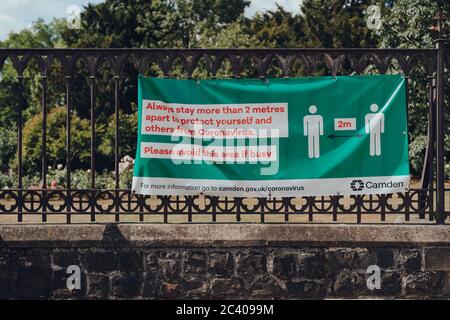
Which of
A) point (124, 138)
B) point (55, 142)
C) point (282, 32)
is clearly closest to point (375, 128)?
point (55, 142)

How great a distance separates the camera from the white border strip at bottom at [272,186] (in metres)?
7.31

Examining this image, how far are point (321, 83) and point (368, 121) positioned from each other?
2.05ft

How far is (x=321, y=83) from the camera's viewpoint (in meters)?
7.37

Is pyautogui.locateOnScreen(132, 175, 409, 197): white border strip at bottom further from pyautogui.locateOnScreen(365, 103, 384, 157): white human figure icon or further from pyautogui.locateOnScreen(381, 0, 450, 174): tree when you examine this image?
pyautogui.locateOnScreen(381, 0, 450, 174): tree

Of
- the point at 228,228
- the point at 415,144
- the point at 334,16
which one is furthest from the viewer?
the point at 334,16

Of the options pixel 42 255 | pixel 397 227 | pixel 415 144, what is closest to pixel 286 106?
pixel 397 227

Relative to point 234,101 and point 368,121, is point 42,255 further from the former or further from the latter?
point 368,121

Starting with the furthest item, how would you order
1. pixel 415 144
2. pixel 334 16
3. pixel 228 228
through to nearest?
pixel 334 16
pixel 415 144
pixel 228 228

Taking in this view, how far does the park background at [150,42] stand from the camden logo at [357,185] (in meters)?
6.36

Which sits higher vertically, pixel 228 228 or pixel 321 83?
pixel 321 83

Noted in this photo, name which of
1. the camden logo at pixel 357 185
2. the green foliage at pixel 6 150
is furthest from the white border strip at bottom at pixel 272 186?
the green foliage at pixel 6 150

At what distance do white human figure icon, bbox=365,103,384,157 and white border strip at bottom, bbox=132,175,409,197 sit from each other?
306mm

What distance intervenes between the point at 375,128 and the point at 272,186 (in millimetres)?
1222

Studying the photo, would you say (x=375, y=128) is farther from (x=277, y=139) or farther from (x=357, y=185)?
(x=277, y=139)
